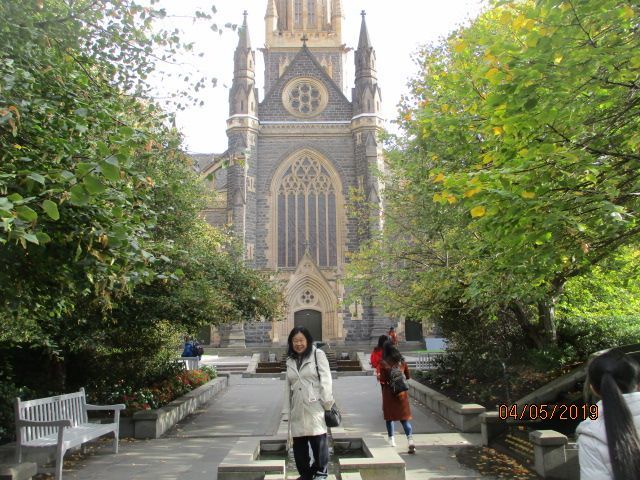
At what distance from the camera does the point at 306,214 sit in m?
31.9

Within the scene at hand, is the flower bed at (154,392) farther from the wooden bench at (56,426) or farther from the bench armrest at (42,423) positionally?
the bench armrest at (42,423)

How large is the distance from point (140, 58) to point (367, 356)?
21.2 meters

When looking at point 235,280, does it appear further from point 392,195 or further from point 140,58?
point 140,58

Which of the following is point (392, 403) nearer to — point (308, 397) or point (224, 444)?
point (224, 444)

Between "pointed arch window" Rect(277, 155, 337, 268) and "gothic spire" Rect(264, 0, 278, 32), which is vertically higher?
"gothic spire" Rect(264, 0, 278, 32)

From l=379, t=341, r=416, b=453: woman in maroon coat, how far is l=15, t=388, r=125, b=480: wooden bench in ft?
12.4

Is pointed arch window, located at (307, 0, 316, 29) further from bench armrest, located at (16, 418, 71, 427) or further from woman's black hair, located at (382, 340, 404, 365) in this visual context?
bench armrest, located at (16, 418, 71, 427)

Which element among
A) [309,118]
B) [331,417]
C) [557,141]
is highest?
[309,118]

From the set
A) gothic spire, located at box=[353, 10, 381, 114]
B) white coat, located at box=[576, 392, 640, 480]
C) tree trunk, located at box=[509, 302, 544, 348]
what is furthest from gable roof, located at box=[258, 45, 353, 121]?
white coat, located at box=[576, 392, 640, 480]

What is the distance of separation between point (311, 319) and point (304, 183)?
7.79 metres

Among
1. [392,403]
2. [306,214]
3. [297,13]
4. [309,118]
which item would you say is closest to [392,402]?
[392,403]

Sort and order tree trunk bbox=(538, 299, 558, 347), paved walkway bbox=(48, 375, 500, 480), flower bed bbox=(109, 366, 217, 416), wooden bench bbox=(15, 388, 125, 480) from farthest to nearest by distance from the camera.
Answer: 1. tree trunk bbox=(538, 299, 558, 347)
2. flower bed bbox=(109, 366, 217, 416)
3. paved walkway bbox=(48, 375, 500, 480)
4. wooden bench bbox=(15, 388, 125, 480)

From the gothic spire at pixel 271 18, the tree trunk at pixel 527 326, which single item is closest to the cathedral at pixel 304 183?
the gothic spire at pixel 271 18
